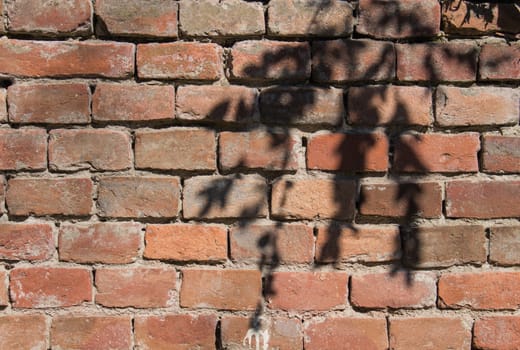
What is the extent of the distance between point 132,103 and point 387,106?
703 millimetres

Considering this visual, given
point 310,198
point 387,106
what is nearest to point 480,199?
point 387,106

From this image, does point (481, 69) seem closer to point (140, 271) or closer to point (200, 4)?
point (200, 4)

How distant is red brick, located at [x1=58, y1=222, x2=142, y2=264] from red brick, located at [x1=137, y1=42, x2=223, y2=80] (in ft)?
1.46

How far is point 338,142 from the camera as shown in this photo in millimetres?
1570

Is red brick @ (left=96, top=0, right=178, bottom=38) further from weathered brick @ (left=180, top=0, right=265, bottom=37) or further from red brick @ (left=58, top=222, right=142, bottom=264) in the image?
red brick @ (left=58, top=222, right=142, bottom=264)

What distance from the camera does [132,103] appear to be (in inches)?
61.2

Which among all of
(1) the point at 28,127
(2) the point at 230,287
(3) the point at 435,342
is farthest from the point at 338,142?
(1) the point at 28,127

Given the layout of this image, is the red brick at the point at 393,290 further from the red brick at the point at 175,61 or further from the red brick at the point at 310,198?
the red brick at the point at 175,61

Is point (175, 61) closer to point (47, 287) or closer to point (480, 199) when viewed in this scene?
point (47, 287)

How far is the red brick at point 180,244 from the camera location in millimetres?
1550

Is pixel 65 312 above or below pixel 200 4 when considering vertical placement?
below

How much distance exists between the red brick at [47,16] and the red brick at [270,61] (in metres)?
0.42

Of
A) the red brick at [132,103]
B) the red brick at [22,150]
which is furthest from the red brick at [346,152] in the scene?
the red brick at [22,150]

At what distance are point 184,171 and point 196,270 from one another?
0.27 metres
